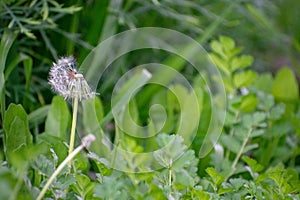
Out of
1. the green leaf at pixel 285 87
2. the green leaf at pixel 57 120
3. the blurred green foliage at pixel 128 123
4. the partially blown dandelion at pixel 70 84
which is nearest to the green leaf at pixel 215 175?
the blurred green foliage at pixel 128 123

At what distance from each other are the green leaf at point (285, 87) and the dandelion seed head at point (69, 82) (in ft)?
2.26

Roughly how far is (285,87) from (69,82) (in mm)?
737

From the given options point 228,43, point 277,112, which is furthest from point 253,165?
point 228,43

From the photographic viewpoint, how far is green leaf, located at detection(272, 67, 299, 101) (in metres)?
1.38

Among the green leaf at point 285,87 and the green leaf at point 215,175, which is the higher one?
the green leaf at point 215,175

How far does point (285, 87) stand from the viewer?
4.54 ft

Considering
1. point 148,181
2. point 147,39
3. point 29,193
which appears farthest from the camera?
point 147,39

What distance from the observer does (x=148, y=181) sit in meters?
0.83

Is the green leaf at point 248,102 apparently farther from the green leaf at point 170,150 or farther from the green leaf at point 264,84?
the green leaf at point 170,150

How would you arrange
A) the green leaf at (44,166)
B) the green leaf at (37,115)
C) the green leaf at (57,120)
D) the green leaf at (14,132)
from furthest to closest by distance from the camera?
the green leaf at (37,115)
the green leaf at (57,120)
the green leaf at (14,132)
the green leaf at (44,166)

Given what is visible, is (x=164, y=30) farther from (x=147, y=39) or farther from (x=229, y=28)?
(x=229, y=28)

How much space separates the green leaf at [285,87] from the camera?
1379 millimetres

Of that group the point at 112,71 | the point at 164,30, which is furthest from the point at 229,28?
the point at 112,71

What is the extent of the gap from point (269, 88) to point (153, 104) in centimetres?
30
